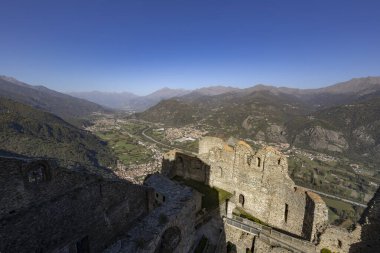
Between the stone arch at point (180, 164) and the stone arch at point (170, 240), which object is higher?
the stone arch at point (170, 240)

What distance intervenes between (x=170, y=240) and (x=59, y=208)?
561 cm

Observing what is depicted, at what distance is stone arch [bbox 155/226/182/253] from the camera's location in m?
9.34

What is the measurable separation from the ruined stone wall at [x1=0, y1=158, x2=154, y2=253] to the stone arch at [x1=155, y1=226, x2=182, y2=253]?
4803mm

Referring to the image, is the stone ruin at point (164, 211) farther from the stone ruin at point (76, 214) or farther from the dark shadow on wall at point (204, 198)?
the dark shadow on wall at point (204, 198)

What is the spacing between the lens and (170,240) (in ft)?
31.5

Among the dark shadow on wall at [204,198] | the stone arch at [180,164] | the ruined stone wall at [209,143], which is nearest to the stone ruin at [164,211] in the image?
the dark shadow on wall at [204,198]

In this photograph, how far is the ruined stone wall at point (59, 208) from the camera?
980 centimetres

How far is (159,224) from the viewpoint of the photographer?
916 centimetres

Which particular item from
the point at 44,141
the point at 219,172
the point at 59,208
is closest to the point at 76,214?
the point at 59,208

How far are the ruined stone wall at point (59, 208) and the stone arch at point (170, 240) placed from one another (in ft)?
15.8

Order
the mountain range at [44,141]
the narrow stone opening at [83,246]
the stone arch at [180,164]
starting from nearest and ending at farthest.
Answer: the narrow stone opening at [83,246] → the stone arch at [180,164] → the mountain range at [44,141]

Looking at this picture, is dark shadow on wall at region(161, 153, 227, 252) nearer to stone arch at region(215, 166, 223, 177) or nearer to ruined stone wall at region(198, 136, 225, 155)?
stone arch at region(215, 166, 223, 177)

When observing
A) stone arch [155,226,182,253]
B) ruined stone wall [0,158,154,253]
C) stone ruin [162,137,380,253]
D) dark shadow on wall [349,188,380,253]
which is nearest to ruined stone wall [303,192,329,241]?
stone ruin [162,137,380,253]

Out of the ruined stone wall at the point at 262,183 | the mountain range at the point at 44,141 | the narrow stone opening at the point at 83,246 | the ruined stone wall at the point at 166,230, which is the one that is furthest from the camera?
the mountain range at the point at 44,141
